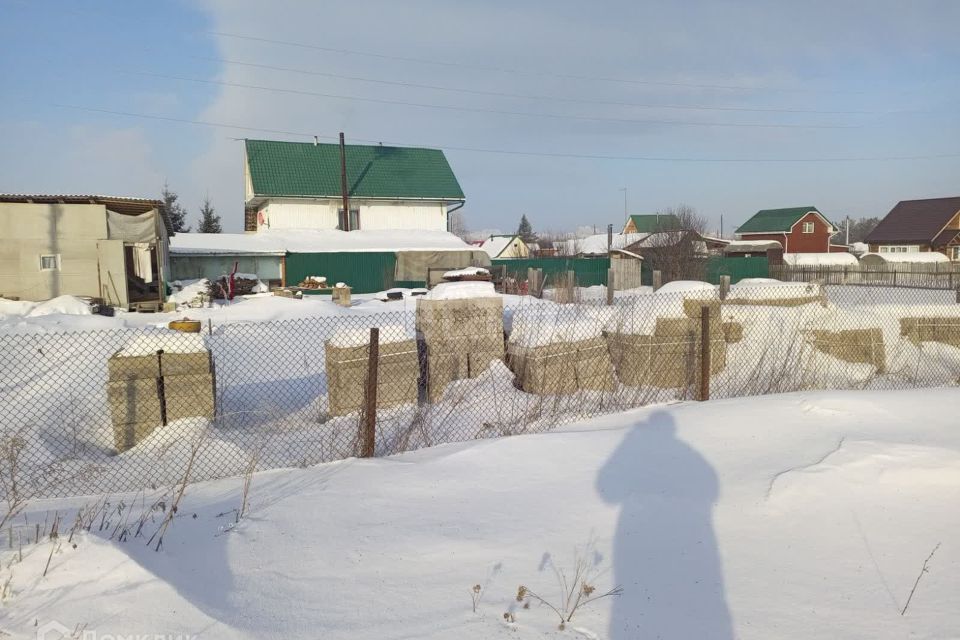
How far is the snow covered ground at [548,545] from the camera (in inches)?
120

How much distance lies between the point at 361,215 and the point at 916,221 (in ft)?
151

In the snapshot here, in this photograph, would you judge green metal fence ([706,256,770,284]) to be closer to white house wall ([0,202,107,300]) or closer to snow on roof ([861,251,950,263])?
snow on roof ([861,251,950,263])

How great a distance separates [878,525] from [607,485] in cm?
162

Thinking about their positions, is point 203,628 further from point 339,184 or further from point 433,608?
point 339,184

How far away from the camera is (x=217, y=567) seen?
11.5ft

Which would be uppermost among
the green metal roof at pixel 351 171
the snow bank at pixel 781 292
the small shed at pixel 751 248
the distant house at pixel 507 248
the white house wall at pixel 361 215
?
the green metal roof at pixel 351 171

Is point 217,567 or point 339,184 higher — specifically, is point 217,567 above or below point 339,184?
below

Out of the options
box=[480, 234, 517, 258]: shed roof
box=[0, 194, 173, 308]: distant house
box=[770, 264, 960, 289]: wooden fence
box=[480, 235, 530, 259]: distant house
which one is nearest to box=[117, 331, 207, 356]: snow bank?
box=[0, 194, 173, 308]: distant house

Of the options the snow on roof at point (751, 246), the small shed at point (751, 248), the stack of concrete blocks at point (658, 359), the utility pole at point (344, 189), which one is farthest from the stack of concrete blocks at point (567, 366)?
the snow on roof at point (751, 246)

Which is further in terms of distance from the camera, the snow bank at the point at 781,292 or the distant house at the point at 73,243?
the distant house at the point at 73,243

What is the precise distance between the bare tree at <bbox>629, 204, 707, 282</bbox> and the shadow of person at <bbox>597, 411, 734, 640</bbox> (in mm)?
28285

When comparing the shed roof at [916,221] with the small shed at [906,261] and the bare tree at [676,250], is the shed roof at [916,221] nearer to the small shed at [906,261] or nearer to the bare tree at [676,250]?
the small shed at [906,261]

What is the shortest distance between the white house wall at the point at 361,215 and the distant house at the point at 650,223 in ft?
39.3

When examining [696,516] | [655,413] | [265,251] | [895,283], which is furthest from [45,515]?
[895,283]
